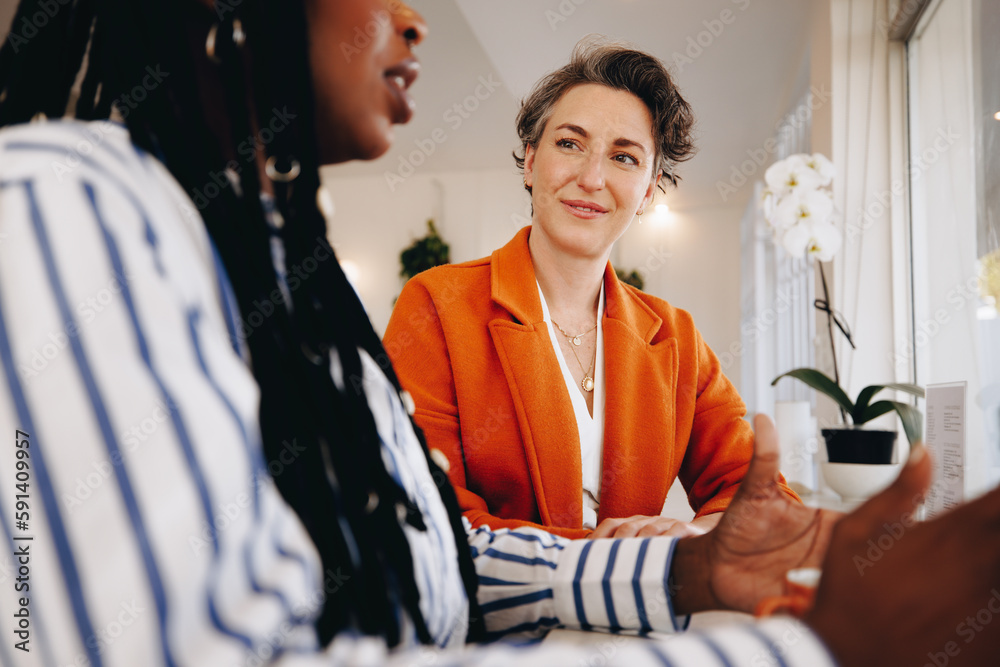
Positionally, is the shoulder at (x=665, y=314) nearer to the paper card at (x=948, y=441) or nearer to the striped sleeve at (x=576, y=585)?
the paper card at (x=948, y=441)

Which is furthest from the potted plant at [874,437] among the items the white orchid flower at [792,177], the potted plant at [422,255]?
the potted plant at [422,255]

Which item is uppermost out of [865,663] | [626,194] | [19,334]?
[626,194]

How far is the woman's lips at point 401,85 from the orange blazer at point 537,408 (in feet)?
2.04

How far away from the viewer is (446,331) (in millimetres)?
1200

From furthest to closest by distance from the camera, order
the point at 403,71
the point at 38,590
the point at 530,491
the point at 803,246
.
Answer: the point at 803,246 < the point at 530,491 < the point at 403,71 < the point at 38,590

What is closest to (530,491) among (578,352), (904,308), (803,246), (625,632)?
(578,352)

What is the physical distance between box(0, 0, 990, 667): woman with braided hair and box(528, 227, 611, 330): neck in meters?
0.73

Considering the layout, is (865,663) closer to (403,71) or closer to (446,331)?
(403,71)

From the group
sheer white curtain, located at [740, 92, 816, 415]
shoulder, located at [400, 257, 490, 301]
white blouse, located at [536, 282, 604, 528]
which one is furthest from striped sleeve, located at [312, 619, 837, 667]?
sheer white curtain, located at [740, 92, 816, 415]

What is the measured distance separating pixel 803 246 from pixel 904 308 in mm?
511

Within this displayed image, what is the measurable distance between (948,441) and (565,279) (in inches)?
28.2

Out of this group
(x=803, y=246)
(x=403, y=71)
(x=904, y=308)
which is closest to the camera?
(x=403, y=71)

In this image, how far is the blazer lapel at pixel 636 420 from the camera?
1163 mm

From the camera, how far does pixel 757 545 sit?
0.61 meters
